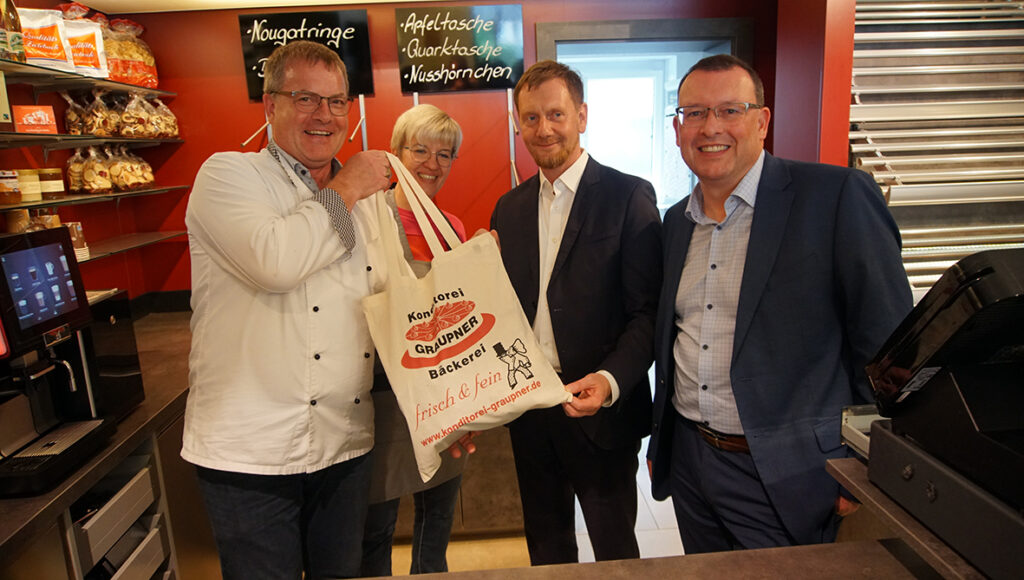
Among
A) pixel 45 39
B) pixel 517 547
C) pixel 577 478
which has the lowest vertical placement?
pixel 517 547

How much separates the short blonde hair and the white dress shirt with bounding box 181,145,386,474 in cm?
88

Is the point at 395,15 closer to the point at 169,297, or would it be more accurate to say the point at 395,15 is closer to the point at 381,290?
the point at 169,297

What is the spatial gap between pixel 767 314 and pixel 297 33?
334 centimetres

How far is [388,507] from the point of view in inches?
73.0

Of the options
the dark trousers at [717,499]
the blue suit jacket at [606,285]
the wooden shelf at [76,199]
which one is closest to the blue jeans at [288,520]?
the blue suit jacket at [606,285]

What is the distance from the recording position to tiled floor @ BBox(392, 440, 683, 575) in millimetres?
2711

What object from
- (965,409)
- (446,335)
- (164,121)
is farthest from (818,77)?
(164,121)

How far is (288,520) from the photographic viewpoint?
143 centimetres

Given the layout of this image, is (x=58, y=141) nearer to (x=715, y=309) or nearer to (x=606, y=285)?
(x=606, y=285)

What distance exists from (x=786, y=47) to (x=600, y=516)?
2.87m

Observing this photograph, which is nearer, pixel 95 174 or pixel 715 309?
pixel 715 309

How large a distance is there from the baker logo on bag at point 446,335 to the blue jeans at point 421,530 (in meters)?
0.70

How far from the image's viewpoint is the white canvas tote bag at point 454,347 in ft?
4.42

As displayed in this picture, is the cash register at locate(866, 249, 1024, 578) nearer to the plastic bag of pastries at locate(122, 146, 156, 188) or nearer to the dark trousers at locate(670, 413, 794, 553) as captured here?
the dark trousers at locate(670, 413, 794, 553)
